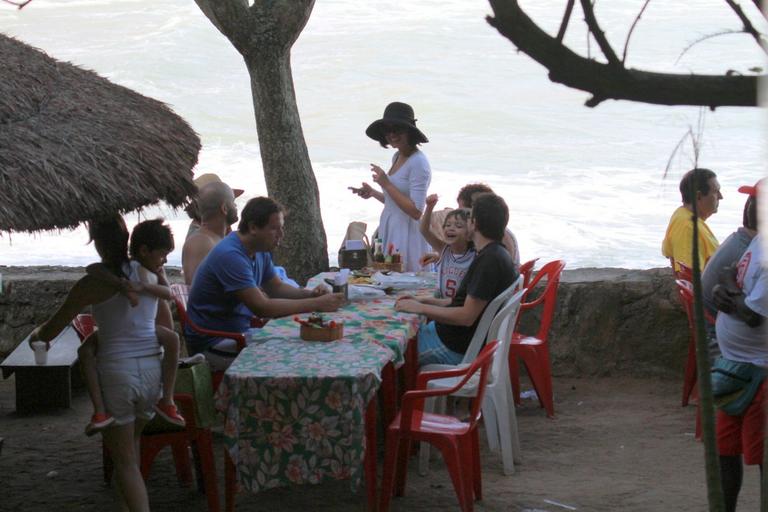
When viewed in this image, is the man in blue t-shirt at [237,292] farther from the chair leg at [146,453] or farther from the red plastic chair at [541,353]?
the red plastic chair at [541,353]

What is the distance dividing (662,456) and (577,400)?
4.17ft

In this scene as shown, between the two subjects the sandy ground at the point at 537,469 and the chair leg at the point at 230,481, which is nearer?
the chair leg at the point at 230,481

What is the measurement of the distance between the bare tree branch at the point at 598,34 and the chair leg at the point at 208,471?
145 inches

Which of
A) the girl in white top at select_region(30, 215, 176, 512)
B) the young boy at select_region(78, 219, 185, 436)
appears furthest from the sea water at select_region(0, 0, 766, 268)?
the girl in white top at select_region(30, 215, 176, 512)

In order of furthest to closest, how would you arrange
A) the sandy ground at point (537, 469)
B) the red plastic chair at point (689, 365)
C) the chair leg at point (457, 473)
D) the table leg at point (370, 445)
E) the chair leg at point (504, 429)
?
the red plastic chair at point (689, 365) < the chair leg at point (504, 429) < the sandy ground at point (537, 469) < the chair leg at point (457, 473) < the table leg at point (370, 445)

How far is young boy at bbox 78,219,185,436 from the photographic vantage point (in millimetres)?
4387

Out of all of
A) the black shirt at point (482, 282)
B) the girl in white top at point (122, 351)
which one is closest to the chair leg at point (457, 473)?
the black shirt at point (482, 282)

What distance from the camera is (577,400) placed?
7543 mm

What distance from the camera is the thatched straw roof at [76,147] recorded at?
14.7 feet

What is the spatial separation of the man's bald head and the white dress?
1555 millimetres

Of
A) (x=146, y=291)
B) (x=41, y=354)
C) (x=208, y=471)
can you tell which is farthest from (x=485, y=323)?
(x=41, y=354)

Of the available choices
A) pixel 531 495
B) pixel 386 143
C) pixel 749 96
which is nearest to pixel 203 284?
pixel 531 495

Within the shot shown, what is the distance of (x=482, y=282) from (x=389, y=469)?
1.21m

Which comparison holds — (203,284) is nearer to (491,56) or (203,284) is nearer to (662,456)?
(662,456)
